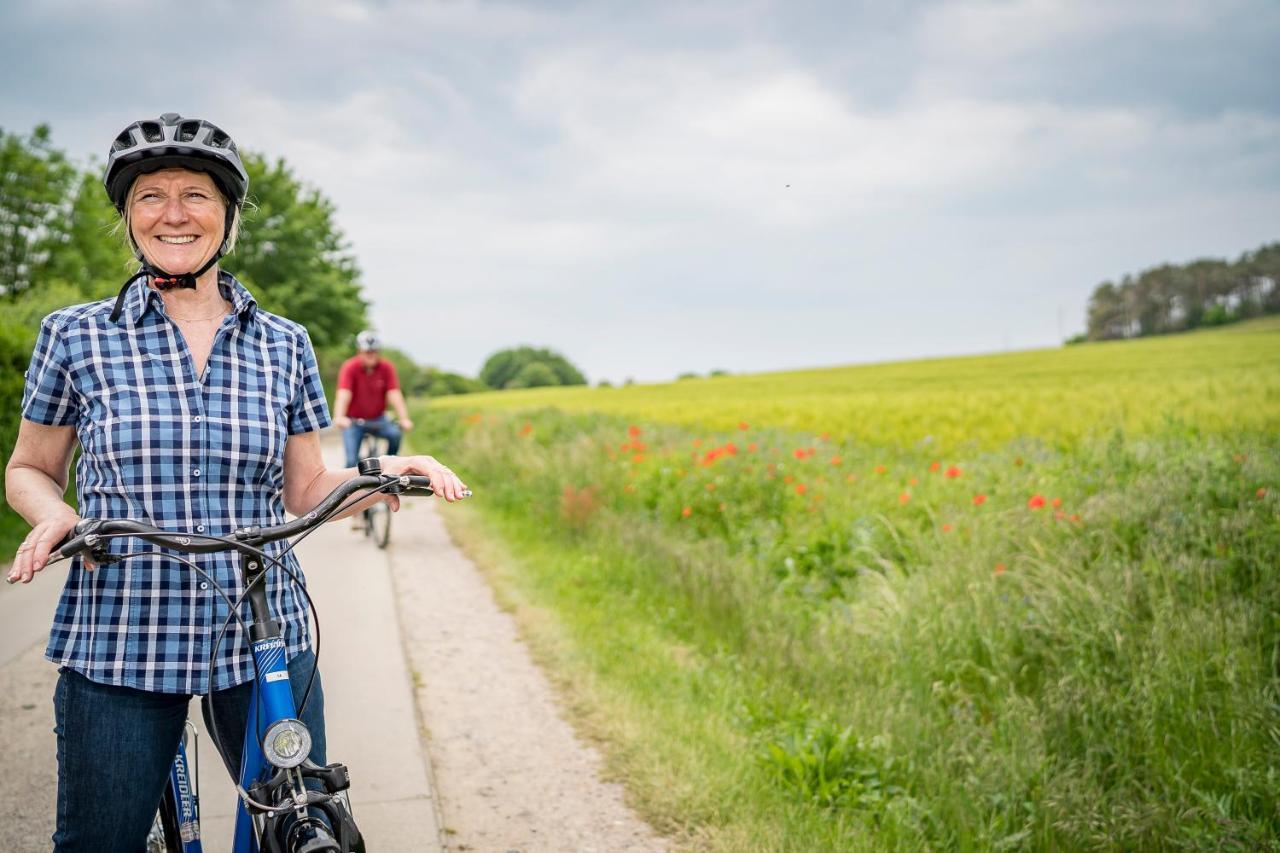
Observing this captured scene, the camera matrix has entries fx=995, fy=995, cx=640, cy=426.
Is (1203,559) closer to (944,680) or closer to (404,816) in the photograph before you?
(944,680)

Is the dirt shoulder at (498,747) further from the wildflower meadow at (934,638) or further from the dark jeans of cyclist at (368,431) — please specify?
the dark jeans of cyclist at (368,431)

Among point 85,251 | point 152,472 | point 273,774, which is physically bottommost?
point 273,774

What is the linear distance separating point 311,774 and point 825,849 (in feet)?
7.40

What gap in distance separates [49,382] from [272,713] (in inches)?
A: 35.0

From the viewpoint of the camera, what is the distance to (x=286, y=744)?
198 centimetres

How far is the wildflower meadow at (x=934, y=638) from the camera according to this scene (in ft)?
13.3

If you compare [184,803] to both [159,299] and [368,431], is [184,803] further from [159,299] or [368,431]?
[368,431]

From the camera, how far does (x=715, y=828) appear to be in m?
3.85

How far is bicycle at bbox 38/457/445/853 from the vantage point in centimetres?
192

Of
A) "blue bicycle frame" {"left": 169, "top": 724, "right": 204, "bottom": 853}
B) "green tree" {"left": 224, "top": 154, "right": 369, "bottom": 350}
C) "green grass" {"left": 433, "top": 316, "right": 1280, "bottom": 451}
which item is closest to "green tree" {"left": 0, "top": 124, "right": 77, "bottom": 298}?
"green tree" {"left": 224, "top": 154, "right": 369, "bottom": 350}

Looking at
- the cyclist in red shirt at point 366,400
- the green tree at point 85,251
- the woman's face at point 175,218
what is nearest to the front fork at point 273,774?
the woman's face at point 175,218

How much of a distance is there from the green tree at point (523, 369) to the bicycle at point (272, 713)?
3675 inches

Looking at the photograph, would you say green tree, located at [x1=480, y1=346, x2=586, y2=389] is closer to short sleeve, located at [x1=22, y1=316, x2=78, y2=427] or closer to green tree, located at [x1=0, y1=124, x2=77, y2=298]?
green tree, located at [x1=0, y1=124, x2=77, y2=298]

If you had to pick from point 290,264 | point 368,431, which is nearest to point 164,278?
point 368,431
